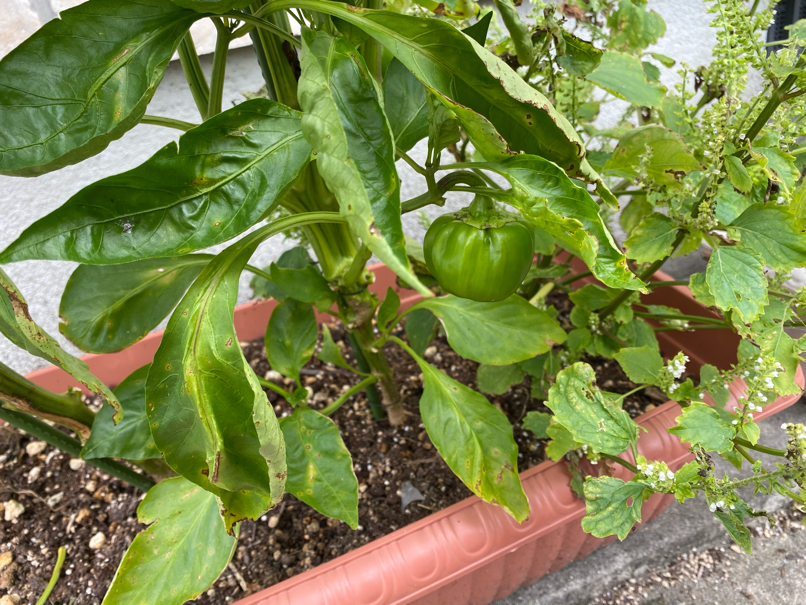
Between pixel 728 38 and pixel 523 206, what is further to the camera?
pixel 728 38

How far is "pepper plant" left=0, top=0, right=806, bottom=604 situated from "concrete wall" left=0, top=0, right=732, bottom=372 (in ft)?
1.85

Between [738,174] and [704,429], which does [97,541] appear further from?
[738,174]

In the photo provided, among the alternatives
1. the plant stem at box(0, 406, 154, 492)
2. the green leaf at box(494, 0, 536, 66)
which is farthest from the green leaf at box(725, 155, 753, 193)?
the plant stem at box(0, 406, 154, 492)

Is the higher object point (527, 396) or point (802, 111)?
point (802, 111)

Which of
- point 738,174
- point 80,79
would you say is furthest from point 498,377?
point 80,79

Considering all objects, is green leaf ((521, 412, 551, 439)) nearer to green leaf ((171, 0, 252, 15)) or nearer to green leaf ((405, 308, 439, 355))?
green leaf ((405, 308, 439, 355))

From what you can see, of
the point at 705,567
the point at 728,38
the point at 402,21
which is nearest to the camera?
the point at 402,21

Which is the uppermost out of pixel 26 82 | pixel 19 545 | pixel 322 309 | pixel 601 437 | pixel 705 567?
pixel 26 82

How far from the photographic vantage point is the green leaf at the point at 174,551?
540 millimetres

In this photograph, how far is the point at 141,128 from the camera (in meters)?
1.31

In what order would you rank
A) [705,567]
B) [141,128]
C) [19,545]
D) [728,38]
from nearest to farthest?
1. [728,38]
2. [19,545]
3. [705,567]
4. [141,128]

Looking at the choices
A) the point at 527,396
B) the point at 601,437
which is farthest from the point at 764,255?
the point at 527,396

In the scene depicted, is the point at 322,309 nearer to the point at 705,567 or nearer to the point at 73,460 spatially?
the point at 73,460

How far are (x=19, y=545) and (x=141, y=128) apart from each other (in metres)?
0.95
